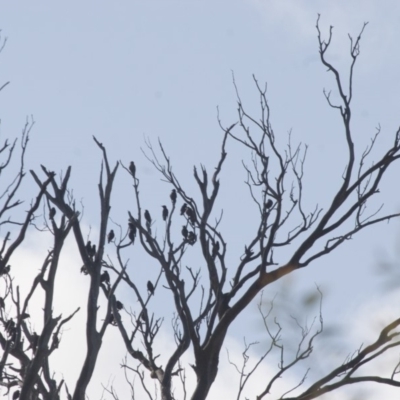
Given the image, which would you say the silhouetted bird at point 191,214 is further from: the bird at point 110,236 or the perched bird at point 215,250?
the bird at point 110,236

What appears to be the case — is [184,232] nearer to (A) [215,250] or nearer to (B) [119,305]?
(A) [215,250]

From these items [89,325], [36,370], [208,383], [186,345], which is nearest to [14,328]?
[89,325]

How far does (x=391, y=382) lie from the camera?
18.5 feet

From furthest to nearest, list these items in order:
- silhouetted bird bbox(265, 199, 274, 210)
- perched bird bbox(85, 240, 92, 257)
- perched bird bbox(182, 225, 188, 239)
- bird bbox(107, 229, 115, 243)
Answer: bird bbox(107, 229, 115, 243) → perched bird bbox(182, 225, 188, 239) → silhouetted bird bbox(265, 199, 274, 210) → perched bird bbox(85, 240, 92, 257)

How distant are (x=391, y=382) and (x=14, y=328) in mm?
2602

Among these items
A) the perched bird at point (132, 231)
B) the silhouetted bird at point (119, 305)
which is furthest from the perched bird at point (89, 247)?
A: the silhouetted bird at point (119, 305)

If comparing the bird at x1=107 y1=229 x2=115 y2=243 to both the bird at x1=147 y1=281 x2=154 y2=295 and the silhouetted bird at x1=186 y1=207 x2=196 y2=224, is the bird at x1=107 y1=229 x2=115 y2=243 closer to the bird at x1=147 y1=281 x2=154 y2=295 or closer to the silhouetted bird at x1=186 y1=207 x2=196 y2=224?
the bird at x1=147 y1=281 x2=154 y2=295

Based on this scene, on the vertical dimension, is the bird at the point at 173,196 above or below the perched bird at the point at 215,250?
above

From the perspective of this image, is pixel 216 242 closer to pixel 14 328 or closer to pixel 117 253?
pixel 117 253

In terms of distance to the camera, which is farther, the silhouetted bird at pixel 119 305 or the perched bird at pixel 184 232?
the silhouetted bird at pixel 119 305

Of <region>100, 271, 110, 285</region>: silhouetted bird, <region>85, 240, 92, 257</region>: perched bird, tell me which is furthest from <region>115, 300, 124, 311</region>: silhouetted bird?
<region>85, 240, 92, 257</region>: perched bird

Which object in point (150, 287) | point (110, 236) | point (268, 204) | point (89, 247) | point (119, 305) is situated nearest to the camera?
point (89, 247)

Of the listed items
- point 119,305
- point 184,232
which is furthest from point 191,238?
point 119,305

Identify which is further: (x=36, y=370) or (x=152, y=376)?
(x=152, y=376)
